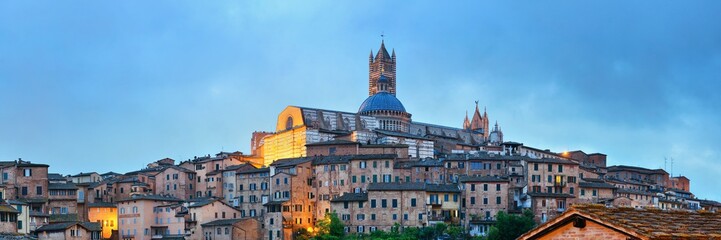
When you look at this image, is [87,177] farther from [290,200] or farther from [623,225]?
[623,225]

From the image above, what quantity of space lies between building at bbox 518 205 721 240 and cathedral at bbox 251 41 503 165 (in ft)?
215

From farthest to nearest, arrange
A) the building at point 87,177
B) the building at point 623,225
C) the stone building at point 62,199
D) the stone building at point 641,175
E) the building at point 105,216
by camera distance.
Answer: the stone building at point 641,175 < the building at point 87,177 < the building at point 105,216 < the stone building at point 62,199 < the building at point 623,225

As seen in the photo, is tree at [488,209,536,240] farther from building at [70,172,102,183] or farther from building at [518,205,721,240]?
building at [518,205,721,240]

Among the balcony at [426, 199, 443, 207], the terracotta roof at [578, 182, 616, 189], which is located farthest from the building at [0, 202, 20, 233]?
the terracotta roof at [578, 182, 616, 189]

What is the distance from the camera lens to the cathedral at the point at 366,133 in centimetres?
8419

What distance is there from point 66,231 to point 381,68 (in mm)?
62006

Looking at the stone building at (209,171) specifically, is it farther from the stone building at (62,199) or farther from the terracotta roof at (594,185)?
the terracotta roof at (594,185)

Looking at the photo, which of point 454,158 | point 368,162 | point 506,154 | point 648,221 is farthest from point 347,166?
point 648,221

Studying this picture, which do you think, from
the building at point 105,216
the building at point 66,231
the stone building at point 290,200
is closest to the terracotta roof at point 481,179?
the stone building at point 290,200

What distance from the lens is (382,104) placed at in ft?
311

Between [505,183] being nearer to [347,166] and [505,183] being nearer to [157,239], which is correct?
[347,166]

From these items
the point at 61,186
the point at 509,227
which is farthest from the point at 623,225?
the point at 61,186

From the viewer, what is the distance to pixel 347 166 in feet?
239

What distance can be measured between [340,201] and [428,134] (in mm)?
26625
